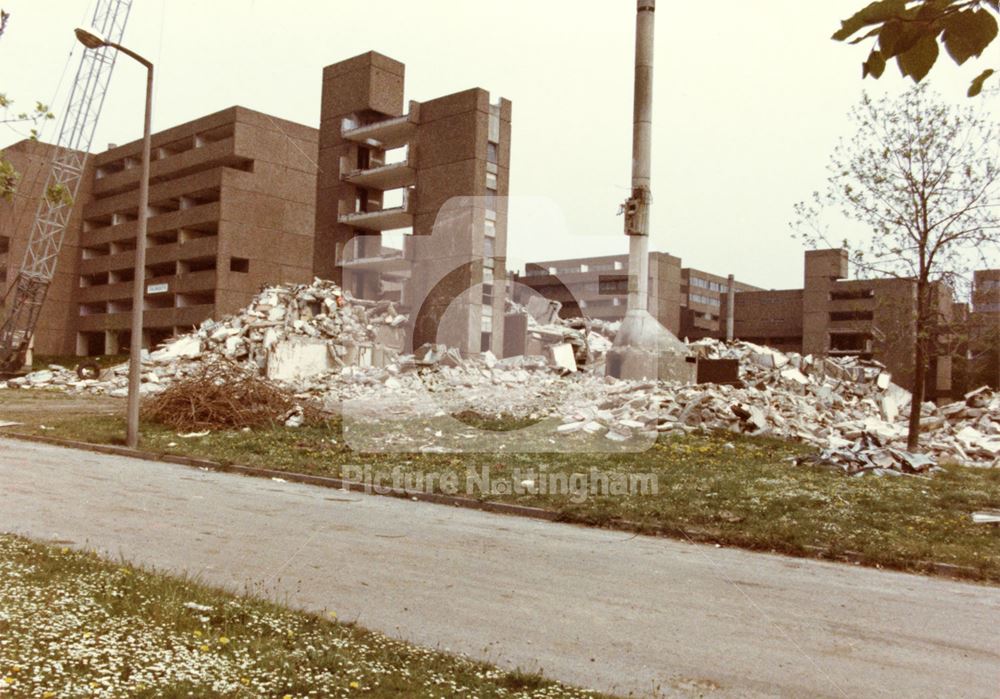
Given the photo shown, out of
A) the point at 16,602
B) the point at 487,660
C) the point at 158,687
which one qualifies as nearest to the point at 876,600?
the point at 487,660

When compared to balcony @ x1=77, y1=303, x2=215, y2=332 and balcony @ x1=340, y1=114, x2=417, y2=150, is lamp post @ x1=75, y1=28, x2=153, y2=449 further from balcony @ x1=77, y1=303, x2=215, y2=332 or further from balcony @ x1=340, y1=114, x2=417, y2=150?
balcony @ x1=77, y1=303, x2=215, y2=332

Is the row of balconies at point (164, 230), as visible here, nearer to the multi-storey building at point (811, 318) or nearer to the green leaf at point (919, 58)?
the multi-storey building at point (811, 318)

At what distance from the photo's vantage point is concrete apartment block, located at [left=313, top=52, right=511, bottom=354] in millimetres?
51969

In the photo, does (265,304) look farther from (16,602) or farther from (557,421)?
(16,602)

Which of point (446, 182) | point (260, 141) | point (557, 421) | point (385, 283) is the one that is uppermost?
point (260, 141)

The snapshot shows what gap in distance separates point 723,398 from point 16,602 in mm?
19532

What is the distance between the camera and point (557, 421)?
21.8 meters

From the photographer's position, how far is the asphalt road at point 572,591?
5.13 metres

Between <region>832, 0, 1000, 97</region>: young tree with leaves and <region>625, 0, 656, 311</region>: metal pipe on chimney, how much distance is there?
32874mm

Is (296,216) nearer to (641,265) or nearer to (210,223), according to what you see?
(210,223)

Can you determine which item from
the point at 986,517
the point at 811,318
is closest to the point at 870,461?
the point at 986,517

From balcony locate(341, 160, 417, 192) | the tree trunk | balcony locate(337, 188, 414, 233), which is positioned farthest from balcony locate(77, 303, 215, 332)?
the tree trunk

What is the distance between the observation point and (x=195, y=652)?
4.52 m

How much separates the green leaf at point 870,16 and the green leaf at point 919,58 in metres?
0.13
